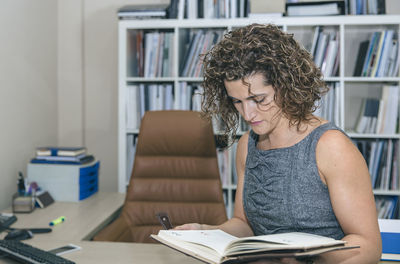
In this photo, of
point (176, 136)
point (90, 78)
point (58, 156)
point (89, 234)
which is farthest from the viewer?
point (90, 78)

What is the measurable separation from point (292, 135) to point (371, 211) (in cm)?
31

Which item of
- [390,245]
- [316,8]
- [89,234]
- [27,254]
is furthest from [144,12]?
[390,245]

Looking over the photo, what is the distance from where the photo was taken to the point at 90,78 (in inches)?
113

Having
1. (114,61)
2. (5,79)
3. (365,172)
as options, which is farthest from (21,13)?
(365,172)

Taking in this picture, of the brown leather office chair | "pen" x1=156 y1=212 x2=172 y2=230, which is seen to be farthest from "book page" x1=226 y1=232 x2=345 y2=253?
the brown leather office chair

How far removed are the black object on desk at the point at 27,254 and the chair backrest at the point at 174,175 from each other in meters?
0.72

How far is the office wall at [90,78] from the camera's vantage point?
2.84 meters

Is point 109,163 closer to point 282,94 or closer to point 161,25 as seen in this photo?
point 161,25

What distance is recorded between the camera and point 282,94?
1063mm

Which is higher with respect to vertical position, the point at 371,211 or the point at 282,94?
the point at 282,94

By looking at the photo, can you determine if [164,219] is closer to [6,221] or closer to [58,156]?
[6,221]

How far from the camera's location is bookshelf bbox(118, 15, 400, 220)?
7.65 feet

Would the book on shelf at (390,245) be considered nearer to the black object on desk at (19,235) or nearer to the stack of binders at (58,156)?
the black object on desk at (19,235)

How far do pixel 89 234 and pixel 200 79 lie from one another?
126 centimetres
